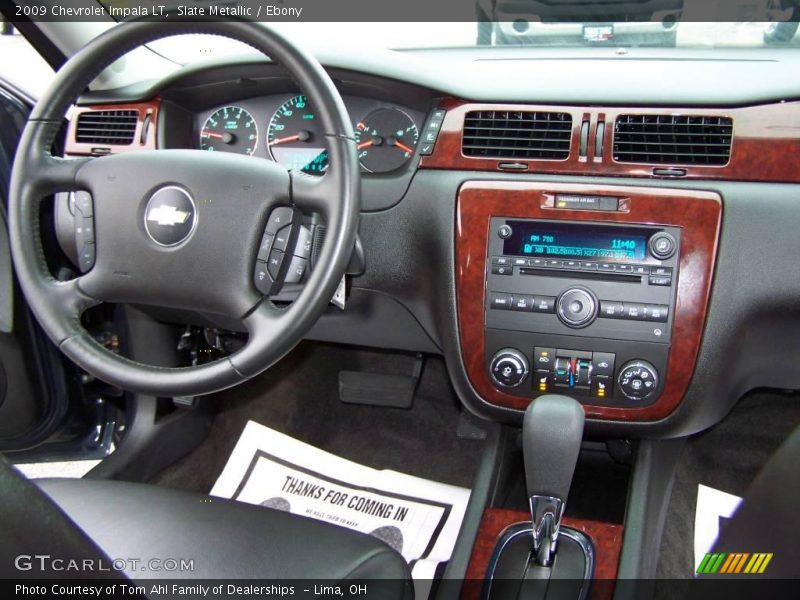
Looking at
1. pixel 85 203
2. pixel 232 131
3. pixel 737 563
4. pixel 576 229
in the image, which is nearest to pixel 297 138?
pixel 232 131

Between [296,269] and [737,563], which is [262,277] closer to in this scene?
[296,269]

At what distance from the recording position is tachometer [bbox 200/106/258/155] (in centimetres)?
153

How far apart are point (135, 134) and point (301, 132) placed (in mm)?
329

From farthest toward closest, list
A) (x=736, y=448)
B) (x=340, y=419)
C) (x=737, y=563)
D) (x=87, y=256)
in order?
(x=340, y=419)
(x=736, y=448)
(x=87, y=256)
(x=737, y=563)

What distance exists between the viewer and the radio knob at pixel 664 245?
4.11ft

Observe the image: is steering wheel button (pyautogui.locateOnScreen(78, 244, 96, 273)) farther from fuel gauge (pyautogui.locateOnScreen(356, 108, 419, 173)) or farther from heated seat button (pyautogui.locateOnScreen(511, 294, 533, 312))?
heated seat button (pyautogui.locateOnScreen(511, 294, 533, 312))

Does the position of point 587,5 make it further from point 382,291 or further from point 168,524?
point 168,524

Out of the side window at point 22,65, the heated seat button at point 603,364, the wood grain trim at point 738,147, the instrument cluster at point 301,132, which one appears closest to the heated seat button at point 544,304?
the heated seat button at point 603,364

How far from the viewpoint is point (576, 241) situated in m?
1.29

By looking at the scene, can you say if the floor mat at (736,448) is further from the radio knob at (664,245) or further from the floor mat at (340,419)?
the radio knob at (664,245)

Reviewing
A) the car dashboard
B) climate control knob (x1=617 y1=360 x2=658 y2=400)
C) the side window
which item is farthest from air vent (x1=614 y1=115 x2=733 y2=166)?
the side window

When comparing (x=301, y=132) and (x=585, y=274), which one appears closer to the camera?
(x=585, y=274)

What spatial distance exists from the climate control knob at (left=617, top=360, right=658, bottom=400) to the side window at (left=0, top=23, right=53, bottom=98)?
1238 millimetres

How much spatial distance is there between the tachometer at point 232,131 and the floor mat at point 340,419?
24.3 inches
